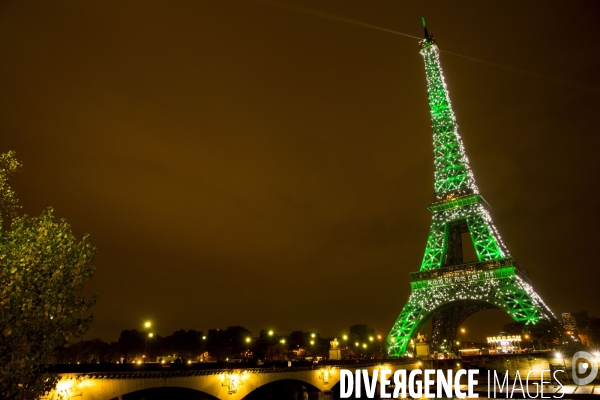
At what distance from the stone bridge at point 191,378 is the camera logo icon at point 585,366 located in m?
31.0

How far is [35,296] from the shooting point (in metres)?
12.8

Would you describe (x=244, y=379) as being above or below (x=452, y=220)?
below

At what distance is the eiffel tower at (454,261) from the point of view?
2677 inches

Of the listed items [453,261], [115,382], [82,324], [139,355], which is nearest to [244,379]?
[115,382]

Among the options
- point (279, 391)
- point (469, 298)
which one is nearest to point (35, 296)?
point (279, 391)

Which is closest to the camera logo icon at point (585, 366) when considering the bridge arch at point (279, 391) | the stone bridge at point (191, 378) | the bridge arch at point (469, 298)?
the bridge arch at point (469, 298)

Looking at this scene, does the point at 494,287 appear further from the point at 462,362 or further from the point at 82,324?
the point at 82,324

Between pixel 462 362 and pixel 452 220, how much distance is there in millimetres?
23112

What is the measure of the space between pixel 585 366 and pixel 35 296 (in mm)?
68807

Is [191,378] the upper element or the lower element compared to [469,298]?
lower

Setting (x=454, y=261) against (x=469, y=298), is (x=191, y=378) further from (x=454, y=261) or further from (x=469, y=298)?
(x=454, y=261)

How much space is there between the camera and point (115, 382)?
1048 inches

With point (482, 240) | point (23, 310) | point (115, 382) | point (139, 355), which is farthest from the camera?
point (139, 355)

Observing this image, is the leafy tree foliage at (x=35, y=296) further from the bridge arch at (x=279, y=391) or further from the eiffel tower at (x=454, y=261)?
the eiffel tower at (x=454, y=261)
